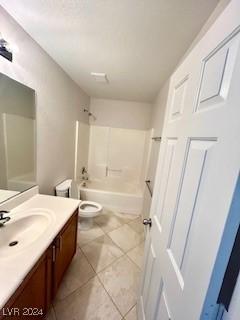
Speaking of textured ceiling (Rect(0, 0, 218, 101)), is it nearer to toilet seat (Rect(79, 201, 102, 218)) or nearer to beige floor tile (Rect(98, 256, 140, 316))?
toilet seat (Rect(79, 201, 102, 218))

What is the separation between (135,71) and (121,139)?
184 cm

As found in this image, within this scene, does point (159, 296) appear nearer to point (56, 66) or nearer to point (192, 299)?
point (192, 299)

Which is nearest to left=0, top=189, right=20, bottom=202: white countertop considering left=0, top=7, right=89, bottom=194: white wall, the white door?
left=0, top=7, right=89, bottom=194: white wall

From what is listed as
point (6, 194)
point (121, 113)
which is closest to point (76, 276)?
point (6, 194)

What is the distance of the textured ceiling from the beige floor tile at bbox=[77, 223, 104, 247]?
2.32 meters

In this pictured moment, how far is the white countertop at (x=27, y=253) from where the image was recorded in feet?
2.39

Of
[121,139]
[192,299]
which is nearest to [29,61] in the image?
A: [192,299]

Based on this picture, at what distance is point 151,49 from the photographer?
4.67ft

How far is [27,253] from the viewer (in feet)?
3.01

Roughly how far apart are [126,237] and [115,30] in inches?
98.9

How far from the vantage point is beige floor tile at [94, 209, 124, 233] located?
8.40ft

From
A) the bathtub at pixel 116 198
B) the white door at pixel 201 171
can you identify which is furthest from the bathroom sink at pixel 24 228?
the bathtub at pixel 116 198

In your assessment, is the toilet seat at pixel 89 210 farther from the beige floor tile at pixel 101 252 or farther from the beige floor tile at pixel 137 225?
the beige floor tile at pixel 137 225

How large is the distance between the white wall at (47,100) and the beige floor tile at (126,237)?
1.20 m
